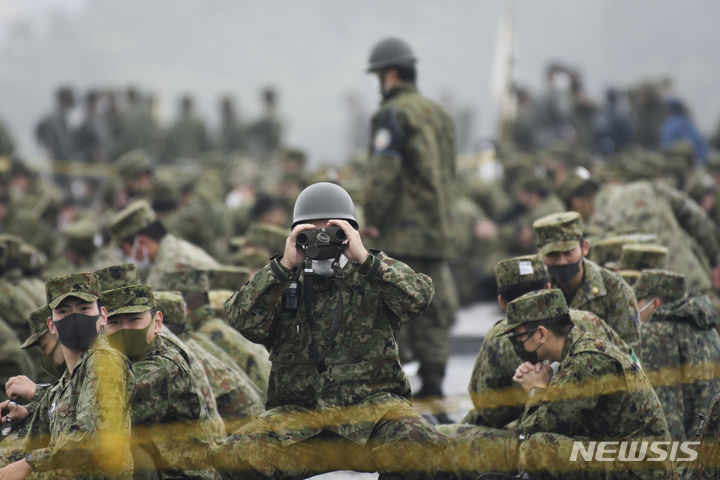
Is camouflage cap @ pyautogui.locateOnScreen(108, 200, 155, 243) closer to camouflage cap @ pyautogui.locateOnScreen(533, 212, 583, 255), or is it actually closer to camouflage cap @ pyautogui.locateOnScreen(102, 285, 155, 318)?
camouflage cap @ pyautogui.locateOnScreen(102, 285, 155, 318)

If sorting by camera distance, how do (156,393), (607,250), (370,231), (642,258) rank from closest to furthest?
1. (156,393)
2. (642,258)
3. (607,250)
4. (370,231)

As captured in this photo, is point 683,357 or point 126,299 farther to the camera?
point 683,357

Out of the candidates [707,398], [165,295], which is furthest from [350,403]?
[707,398]

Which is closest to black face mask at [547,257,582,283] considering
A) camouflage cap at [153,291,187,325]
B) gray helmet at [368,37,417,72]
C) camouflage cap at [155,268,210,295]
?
camouflage cap at [153,291,187,325]

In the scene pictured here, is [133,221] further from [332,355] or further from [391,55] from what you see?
[332,355]

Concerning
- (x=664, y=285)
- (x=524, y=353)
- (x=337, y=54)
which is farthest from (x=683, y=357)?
(x=337, y=54)

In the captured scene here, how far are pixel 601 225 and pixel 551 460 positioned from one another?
13.6 feet

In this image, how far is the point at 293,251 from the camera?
492 centimetres

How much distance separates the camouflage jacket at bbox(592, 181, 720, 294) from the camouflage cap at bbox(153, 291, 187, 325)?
4095 mm

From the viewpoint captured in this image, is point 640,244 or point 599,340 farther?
point 640,244

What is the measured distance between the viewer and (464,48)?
42656mm

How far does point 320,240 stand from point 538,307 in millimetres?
1105

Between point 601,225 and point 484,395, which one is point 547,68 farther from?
point 484,395

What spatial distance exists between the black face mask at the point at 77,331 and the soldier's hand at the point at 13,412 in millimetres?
803
